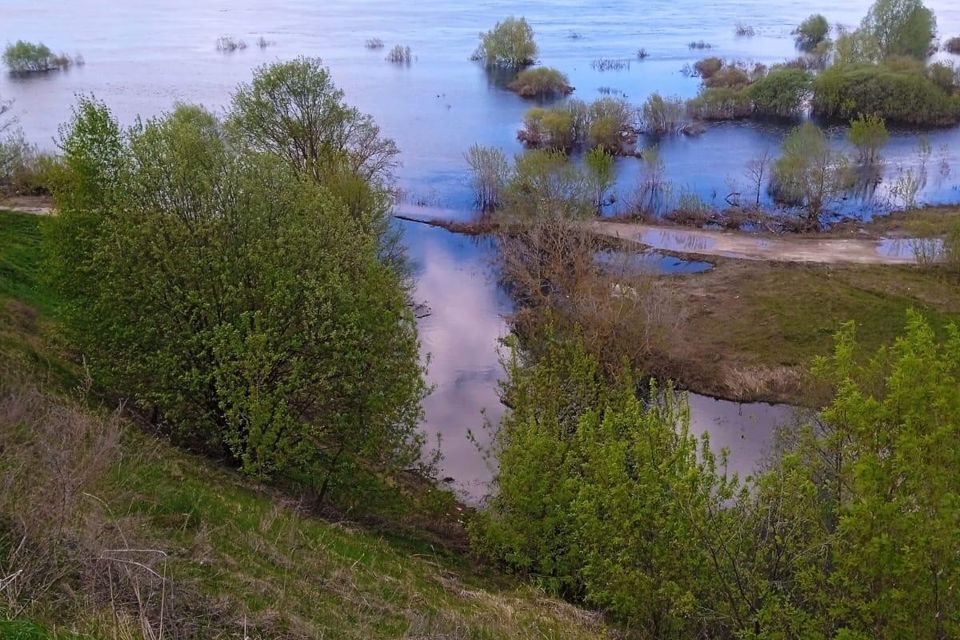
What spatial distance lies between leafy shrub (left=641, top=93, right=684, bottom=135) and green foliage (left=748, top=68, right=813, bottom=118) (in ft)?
30.9

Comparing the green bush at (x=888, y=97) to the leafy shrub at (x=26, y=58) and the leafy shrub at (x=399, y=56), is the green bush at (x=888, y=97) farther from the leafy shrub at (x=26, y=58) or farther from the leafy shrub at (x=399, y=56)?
the leafy shrub at (x=26, y=58)

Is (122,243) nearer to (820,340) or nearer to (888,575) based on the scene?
(888,575)

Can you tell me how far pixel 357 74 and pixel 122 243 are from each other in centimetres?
6494

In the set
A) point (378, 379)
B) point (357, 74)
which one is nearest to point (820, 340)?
point (378, 379)

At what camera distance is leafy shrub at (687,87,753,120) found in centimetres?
6556

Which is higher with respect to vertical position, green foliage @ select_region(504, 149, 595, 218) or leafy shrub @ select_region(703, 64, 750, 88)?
leafy shrub @ select_region(703, 64, 750, 88)

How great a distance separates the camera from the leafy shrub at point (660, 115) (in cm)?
6128

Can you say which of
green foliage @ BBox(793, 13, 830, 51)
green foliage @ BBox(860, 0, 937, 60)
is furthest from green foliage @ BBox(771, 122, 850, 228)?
green foliage @ BBox(793, 13, 830, 51)

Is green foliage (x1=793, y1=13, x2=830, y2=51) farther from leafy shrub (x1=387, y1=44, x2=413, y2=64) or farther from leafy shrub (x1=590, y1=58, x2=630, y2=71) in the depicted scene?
leafy shrub (x1=387, y1=44, x2=413, y2=64)

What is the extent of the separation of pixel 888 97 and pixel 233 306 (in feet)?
211

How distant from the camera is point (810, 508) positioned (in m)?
11.1

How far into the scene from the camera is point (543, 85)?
2874 inches

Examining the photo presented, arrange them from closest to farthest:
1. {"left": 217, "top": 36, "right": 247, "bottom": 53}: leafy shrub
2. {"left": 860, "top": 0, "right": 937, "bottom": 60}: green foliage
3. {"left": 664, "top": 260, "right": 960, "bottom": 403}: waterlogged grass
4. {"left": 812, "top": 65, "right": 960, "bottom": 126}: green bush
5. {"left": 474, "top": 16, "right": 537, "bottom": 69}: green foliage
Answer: {"left": 664, "top": 260, "right": 960, "bottom": 403}: waterlogged grass, {"left": 812, "top": 65, "right": 960, "bottom": 126}: green bush, {"left": 860, "top": 0, "right": 937, "bottom": 60}: green foliage, {"left": 474, "top": 16, "right": 537, "bottom": 69}: green foliage, {"left": 217, "top": 36, "right": 247, "bottom": 53}: leafy shrub

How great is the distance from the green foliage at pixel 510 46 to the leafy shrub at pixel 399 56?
29.2 feet
